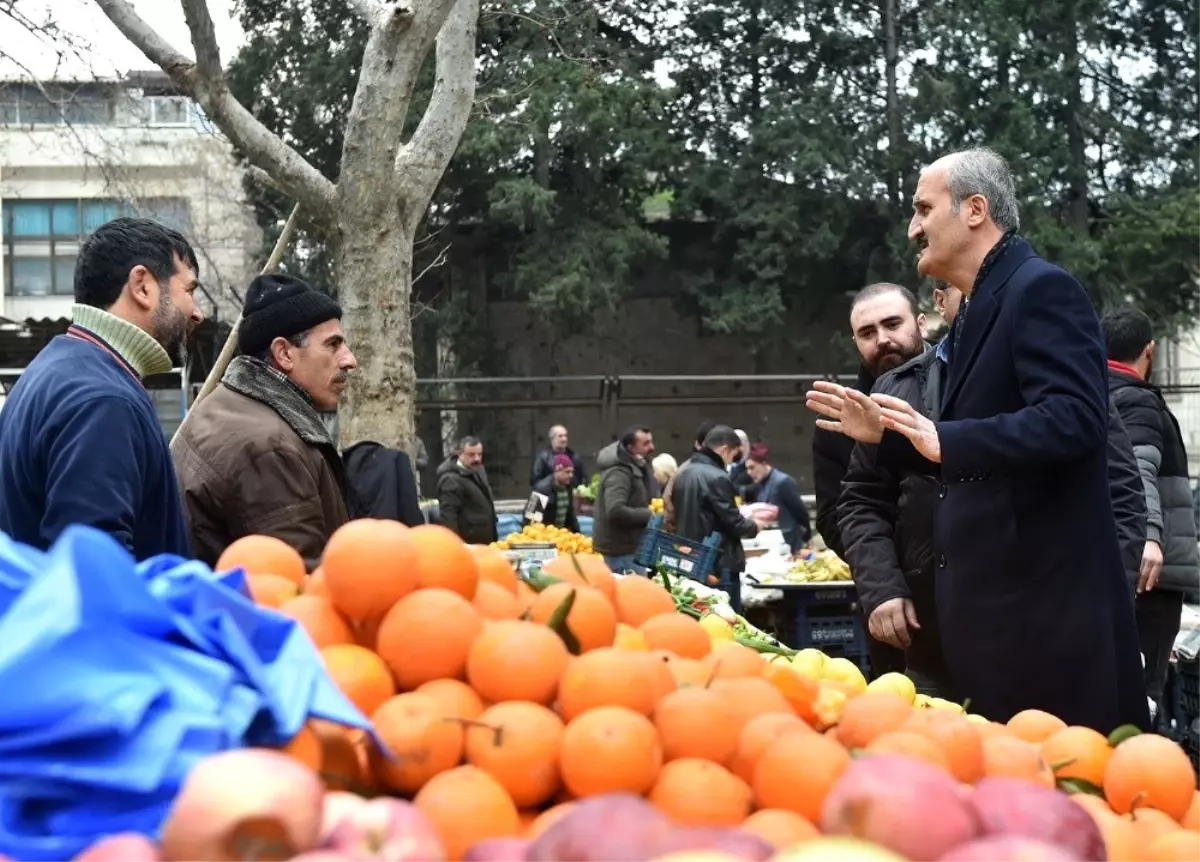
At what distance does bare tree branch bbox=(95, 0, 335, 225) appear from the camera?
6590 millimetres

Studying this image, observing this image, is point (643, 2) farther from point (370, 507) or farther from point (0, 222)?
point (370, 507)

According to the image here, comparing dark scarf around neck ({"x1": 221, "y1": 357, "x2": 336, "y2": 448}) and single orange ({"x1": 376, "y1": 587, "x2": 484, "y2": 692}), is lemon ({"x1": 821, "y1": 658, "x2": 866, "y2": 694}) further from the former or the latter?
dark scarf around neck ({"x1": 221, "y1": 357, "x2": 336, "y2": 448})

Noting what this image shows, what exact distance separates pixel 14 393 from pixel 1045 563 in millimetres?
2468

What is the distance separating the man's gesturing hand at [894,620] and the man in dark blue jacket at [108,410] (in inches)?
76.8

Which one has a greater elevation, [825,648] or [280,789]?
[280,789]

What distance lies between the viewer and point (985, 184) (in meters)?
3.12

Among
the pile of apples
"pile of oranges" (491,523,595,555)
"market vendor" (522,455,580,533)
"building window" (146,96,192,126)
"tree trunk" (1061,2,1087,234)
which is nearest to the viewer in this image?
the pile of apples

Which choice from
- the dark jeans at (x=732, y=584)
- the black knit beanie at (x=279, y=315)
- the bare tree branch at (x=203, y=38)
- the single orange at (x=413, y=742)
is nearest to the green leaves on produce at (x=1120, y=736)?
the single orange at (x=413, y=742)

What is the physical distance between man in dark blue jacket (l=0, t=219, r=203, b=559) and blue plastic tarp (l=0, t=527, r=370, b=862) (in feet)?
4.31

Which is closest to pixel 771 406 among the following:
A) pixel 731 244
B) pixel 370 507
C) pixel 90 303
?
pixel 731 244

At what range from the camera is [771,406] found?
27531 mm

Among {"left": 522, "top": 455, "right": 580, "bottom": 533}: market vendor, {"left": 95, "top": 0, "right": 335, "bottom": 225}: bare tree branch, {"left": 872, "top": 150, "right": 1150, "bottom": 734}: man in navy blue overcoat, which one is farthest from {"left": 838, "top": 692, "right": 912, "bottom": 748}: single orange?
{"left": 522, "top": 455, "right": 580, "bottom": 533}: market vendor

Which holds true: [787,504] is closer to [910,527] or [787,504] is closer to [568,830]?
[910,527]

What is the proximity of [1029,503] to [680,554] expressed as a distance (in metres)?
5.56
